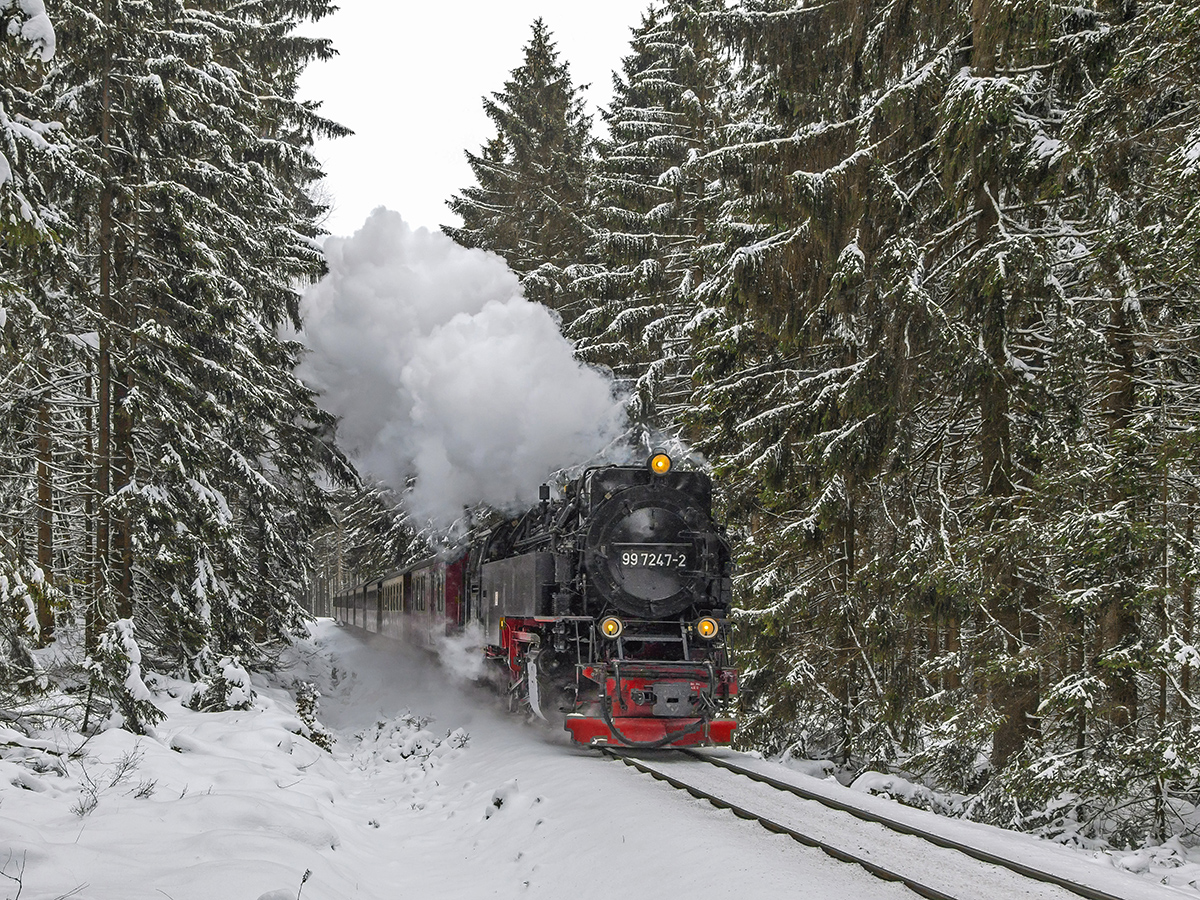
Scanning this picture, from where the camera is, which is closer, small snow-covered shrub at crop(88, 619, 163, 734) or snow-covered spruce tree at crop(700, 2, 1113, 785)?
snow-covered spruce tree at crop(700, 2, 1113, 785)

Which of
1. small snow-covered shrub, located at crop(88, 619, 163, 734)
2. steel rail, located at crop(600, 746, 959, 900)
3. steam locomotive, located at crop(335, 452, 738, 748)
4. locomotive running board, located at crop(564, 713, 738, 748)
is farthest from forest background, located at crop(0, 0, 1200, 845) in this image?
steel rail, located at crop(600, 746, 959, 900)

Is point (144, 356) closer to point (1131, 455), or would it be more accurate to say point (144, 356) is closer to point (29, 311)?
point (29, 311)

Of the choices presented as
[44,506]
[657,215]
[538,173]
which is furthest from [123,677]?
[538,173]

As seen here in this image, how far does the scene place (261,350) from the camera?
17.5 m

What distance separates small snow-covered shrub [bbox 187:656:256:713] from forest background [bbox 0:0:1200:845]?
83mm

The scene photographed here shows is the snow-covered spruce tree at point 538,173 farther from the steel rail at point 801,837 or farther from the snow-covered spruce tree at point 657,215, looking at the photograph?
the steel rail at point 801,837

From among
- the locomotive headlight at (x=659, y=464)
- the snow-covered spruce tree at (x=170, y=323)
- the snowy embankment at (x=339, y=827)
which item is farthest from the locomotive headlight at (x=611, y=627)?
the snow-covered spruce tree at (x=170, y=323)

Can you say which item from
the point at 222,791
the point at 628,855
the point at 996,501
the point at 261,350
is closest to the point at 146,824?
the point at 222,791

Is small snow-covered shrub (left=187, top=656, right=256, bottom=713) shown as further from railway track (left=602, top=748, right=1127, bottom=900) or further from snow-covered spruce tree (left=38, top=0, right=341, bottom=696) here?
railway track (left=602, top=748, right=1127, bottom=900)

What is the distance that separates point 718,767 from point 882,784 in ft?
5.70

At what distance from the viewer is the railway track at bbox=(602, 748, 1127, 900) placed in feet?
20.0

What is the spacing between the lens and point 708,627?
11992mm

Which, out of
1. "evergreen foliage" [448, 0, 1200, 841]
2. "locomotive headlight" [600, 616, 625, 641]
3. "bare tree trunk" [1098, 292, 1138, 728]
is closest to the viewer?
"evergreen foliage" [448, 0, 1200, 841]

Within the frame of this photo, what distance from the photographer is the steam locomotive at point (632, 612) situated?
11.5 m
